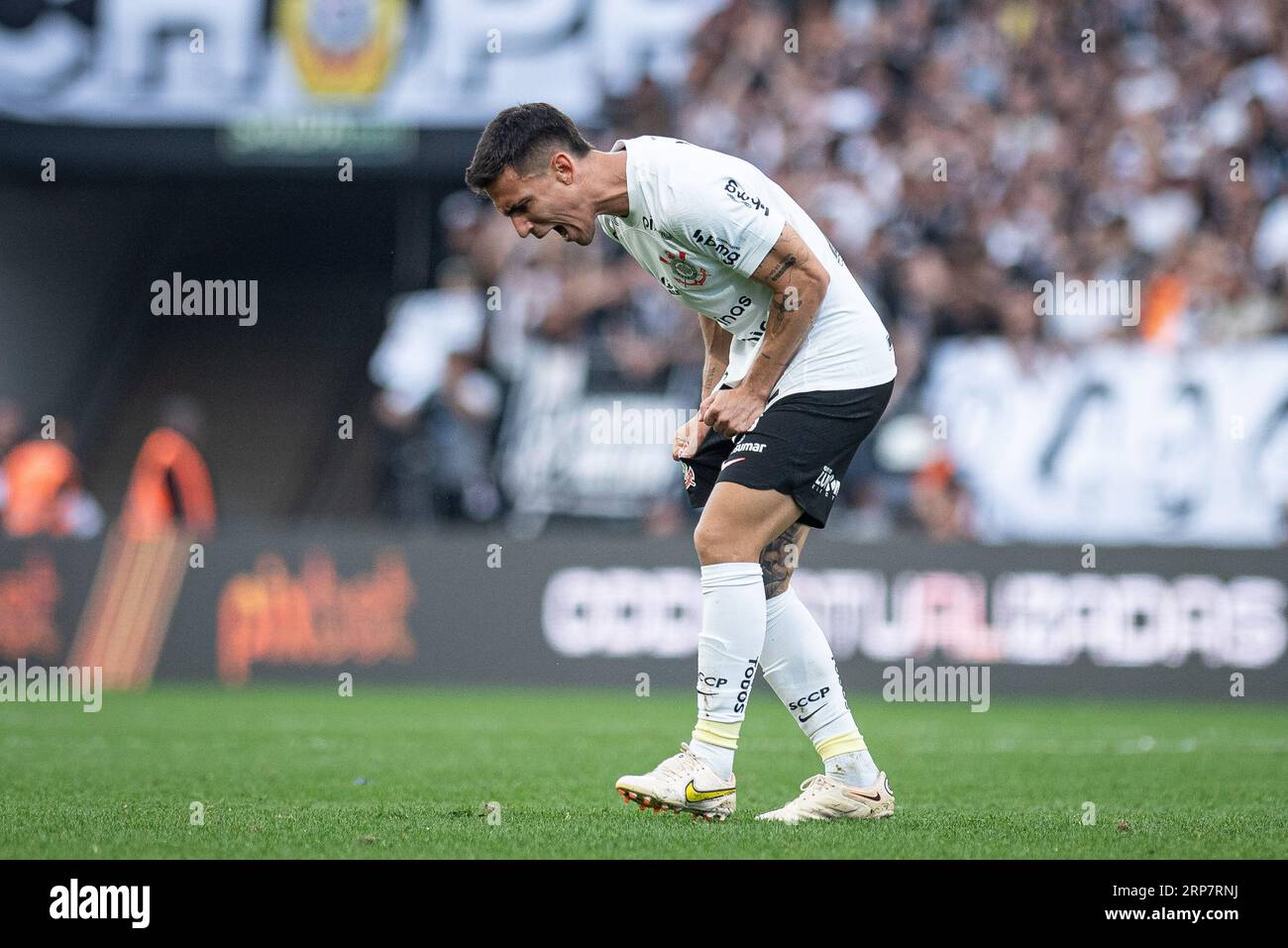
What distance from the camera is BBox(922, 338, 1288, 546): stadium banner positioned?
13.3m

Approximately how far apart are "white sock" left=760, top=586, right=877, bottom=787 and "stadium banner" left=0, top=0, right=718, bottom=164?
35.9 ft

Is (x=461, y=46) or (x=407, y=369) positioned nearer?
(x=407, y=369)

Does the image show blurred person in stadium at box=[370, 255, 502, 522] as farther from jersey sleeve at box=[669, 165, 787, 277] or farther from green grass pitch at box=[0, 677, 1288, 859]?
jersey sleeve at box=[669, 165, 787, 277]

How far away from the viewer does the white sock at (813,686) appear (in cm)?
555

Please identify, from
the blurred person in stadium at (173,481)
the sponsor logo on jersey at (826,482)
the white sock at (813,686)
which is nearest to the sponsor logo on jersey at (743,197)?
the sponsor logo on jersey at (826,482)

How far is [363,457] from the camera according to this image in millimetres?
16750

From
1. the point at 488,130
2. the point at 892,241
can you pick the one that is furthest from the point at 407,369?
the point at 488,130

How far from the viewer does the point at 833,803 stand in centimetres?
545

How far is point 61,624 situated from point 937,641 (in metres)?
6.47

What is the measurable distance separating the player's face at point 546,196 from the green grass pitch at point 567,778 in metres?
1.88

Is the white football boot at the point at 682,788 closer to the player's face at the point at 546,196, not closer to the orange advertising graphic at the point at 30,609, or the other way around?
the player's face at the point at 546,196

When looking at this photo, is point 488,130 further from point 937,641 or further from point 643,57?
point 643,57

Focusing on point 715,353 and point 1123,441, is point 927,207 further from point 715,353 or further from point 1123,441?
point 715,353
